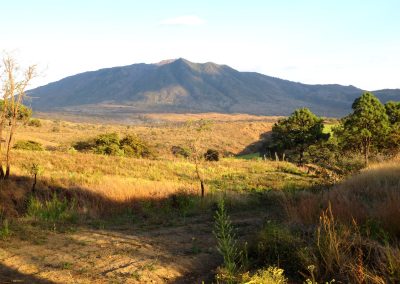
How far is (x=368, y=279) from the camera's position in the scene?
4812 mm

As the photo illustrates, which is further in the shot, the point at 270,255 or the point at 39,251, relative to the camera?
the point at 39,251

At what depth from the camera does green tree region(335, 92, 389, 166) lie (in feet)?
109

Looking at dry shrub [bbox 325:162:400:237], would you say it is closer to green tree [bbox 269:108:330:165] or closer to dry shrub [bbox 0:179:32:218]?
dry shrub [bbox 0:179:32:218]

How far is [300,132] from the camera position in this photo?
4125 cm

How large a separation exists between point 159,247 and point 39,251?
1.95 m

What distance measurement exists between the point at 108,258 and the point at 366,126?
1223 inches

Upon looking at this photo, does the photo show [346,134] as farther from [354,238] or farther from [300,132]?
[354,238]

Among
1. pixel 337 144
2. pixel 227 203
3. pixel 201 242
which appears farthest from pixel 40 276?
pixel 337 144

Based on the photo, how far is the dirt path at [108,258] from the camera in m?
5.69

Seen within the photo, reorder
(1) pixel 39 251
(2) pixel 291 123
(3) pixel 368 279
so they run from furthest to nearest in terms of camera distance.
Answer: (2) pixel 291 123
(1) pixel 39 251
(3) pixel 368 279

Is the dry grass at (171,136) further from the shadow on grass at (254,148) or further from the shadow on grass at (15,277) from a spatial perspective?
the shadow on grass at (15,277)

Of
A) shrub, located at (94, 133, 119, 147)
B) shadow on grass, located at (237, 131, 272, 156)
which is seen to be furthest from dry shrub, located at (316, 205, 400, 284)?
shadow on grass, located at (237, 131, 272, 156)

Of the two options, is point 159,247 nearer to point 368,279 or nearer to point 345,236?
point 345,236

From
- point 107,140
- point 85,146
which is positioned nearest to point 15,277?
point 107,140
